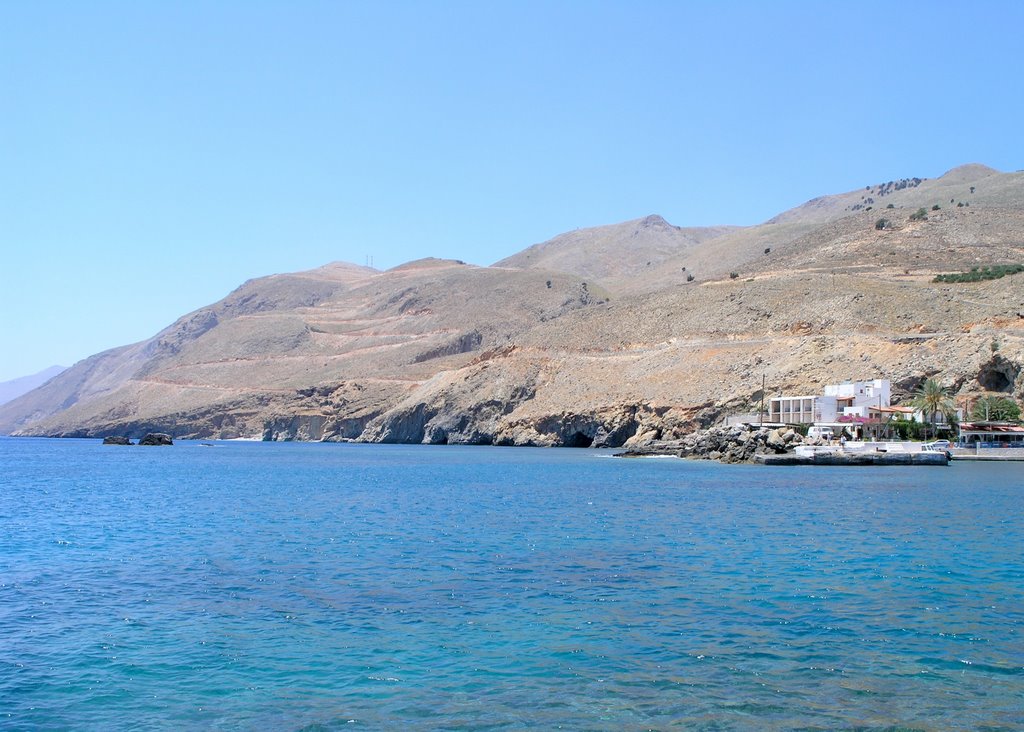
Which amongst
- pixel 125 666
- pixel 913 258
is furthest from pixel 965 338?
pixel 125 666

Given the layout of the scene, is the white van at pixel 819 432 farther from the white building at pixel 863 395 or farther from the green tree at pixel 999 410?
the green tree at pixel 999 410

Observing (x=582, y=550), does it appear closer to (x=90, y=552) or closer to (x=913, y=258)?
(x=90, y=552)

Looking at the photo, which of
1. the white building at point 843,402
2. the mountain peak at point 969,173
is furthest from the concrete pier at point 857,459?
the mountain peak at point 969,173

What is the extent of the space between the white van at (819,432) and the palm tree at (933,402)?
6101mm

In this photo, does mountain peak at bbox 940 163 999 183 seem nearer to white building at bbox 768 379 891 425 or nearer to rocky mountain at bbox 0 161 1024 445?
rocky mountain at bbox 0 161 1024 445

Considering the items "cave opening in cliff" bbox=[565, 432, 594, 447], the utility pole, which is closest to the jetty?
the utility pole

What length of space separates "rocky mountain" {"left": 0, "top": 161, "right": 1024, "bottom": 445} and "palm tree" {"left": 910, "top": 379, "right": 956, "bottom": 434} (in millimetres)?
2580

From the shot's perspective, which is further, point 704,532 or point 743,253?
point 743,253

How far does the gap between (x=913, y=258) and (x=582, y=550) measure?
92.7m

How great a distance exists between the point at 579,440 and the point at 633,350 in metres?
10.8

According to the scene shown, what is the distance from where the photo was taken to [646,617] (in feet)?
47.8

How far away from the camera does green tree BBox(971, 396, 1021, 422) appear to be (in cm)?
6347

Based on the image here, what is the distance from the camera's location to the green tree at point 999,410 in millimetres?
63469

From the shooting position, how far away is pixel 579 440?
89.6 meters
